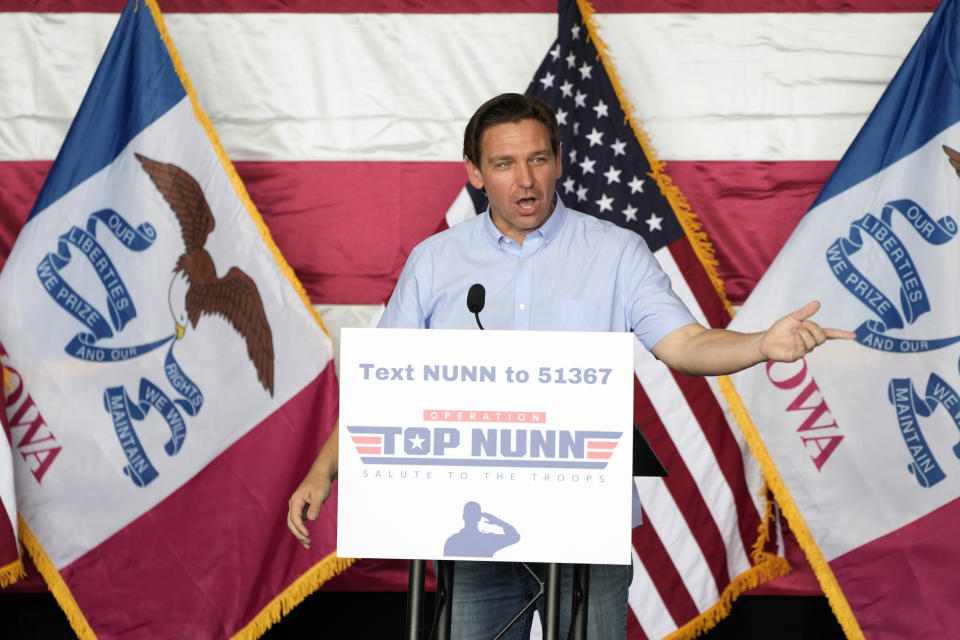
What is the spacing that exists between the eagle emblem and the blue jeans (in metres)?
1.37

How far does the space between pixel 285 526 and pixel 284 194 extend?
1.04 m

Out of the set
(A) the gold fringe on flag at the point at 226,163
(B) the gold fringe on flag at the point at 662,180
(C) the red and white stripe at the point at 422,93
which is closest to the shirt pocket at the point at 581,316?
(B) the gold fringe on flag at the point at 662,180

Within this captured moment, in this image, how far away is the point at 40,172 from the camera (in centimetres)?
313

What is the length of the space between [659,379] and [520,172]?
4.34 ft

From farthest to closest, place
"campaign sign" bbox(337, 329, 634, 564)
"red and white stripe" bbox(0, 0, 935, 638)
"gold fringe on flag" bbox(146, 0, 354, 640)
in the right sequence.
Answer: "red and white stripe" bbox(0, 0, 935, 638) < "gold fringe on flag" bbox(146, 0, 354, 640) < "campaign sign" bbox(337, 329, 634, 564)

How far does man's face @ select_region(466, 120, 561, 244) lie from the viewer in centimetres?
171

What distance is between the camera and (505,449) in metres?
1.30

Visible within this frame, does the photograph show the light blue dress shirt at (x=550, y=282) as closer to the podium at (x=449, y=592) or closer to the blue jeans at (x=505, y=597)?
the podium at (x=449, y=592)

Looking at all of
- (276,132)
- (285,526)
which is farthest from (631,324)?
(276,132)

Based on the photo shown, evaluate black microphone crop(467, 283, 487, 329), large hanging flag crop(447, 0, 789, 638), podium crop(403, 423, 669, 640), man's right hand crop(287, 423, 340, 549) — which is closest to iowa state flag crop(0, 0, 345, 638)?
large hanging flag crop(447, 0, 789, 638)

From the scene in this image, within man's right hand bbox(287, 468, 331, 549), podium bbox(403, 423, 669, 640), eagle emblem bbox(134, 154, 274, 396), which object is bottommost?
podium bbox(403, 423, 669, 640)

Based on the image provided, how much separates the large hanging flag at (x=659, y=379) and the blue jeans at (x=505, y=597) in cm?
120

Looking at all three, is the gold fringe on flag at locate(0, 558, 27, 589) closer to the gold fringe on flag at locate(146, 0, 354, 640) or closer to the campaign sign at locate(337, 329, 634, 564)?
the gold fringe on flag at locate(146, 0, 354, 640)

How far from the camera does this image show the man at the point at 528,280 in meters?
1.68
